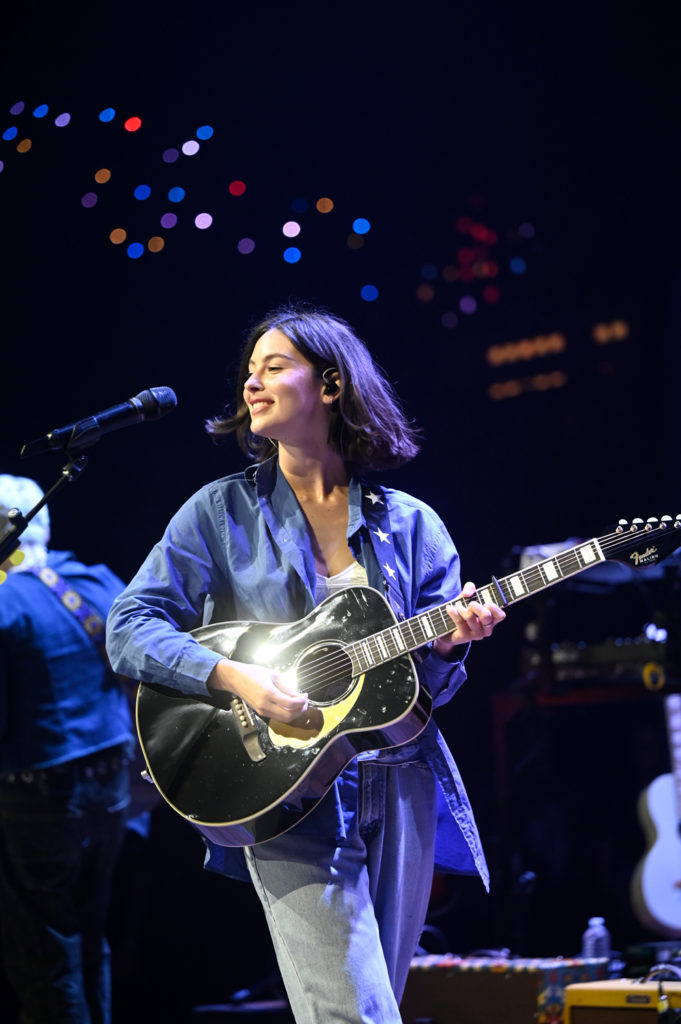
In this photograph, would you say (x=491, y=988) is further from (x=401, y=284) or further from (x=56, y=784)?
(x=401, y=284)

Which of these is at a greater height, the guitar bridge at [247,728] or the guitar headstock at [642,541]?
the guitar headstock at [642,541]

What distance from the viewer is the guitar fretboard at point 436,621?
2.33 m

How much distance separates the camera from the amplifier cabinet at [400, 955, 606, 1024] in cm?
367

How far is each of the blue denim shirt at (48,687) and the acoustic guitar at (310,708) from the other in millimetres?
1672

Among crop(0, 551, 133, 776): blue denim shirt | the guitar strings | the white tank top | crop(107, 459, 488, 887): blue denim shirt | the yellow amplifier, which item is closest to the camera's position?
the guitar strings

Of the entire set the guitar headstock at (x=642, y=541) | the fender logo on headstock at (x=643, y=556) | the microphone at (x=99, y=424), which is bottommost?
the fender logo on headstock at (x=643, y=556)

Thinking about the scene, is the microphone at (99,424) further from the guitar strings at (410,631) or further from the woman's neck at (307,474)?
the guitar strings at (410,631)

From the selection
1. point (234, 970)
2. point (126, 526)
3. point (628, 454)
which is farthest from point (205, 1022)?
point (628, 454)

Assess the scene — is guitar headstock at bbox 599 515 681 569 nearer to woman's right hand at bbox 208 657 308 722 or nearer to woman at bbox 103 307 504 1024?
woman at bbox 103 307 504 1024

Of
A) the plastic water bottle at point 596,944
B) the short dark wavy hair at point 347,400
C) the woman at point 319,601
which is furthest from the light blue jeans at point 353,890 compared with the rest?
the plastic water bottle at point 596,944

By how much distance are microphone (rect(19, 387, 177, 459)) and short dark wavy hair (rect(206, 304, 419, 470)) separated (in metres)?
0.22

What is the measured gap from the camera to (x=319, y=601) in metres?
2.58

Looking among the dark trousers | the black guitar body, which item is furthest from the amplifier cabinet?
the black guitar body

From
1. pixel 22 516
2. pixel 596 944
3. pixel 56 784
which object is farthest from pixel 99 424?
pixel 596 944
